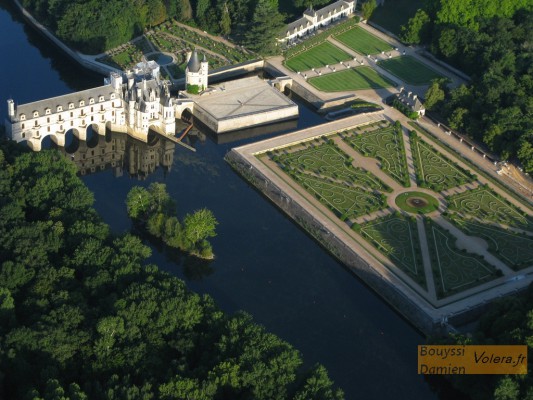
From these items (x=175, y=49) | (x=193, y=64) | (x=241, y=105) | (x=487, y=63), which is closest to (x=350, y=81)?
(x=241, y=105)

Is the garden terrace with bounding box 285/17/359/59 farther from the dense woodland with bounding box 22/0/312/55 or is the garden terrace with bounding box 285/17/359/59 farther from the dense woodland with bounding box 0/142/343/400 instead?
the dense woodland with bounding box 0/142/343/400

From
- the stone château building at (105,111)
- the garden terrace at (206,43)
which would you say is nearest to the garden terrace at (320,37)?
the garden terrace at (206,43)

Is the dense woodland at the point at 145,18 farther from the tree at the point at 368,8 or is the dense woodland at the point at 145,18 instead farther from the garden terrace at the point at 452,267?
the garden terrace at the point at 452,267

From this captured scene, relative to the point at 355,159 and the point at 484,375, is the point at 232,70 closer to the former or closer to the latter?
the point at 355,159

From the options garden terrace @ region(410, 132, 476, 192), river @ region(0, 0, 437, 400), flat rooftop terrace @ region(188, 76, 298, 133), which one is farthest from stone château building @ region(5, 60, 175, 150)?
garden terrace @ region(410, 132, 476, 192)

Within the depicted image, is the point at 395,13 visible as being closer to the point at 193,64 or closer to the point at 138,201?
the point at 193,64
